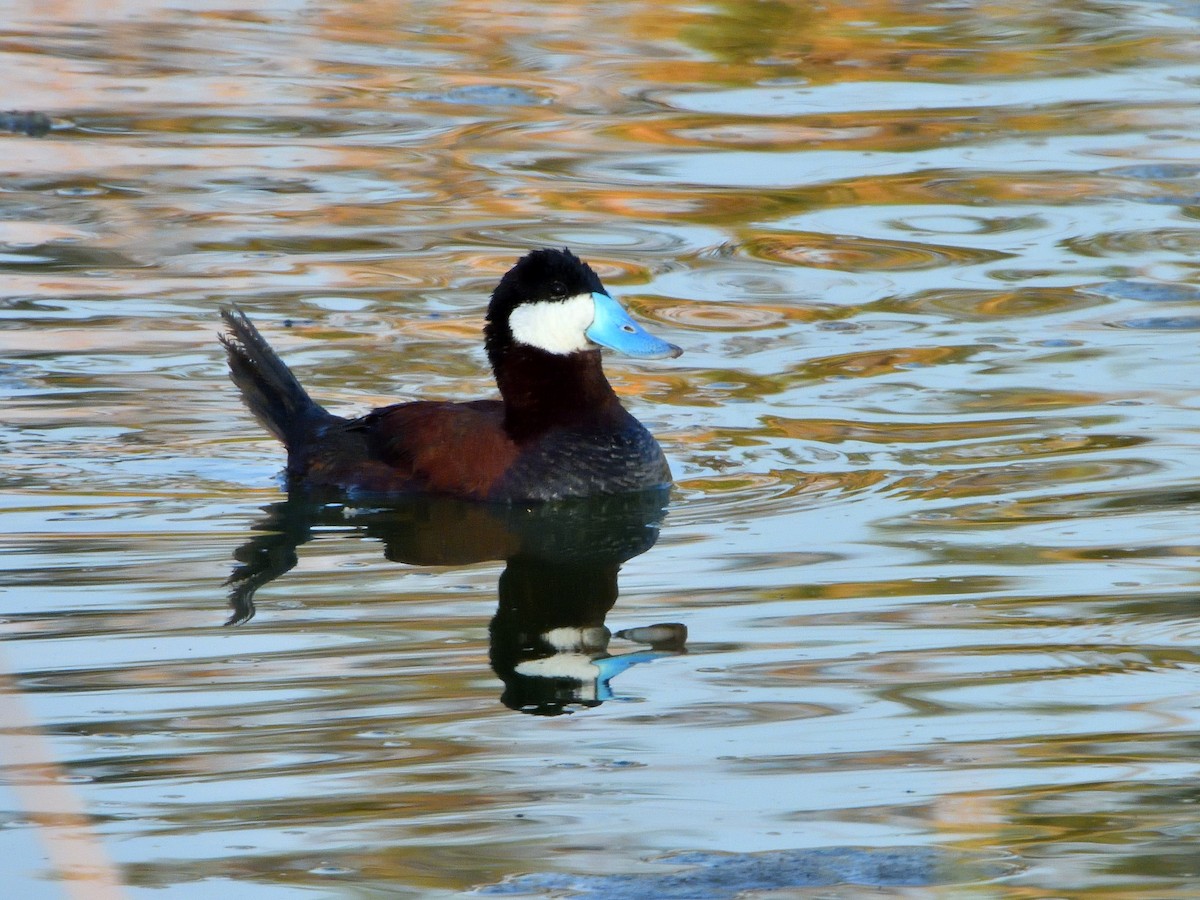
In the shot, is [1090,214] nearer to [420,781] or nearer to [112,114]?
[112,114]

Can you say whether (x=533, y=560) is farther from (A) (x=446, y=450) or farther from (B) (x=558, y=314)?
(B) (x=558, y=314)

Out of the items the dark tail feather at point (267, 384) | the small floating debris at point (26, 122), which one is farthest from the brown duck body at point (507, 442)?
the small floating debris at point (26, 122)

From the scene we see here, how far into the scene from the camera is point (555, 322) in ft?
23.1

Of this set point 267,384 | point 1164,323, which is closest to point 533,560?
point 267,384

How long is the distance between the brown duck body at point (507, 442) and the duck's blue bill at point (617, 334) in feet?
0.31

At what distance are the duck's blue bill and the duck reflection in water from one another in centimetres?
47

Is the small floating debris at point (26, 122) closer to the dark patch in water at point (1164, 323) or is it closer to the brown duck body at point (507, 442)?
the brown duck body at point (507, 442)

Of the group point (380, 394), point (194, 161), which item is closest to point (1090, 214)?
point (380, 394)

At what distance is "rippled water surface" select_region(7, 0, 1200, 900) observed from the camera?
4.04 metres

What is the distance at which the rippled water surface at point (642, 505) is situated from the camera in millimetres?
4043

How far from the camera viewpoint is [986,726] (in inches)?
180

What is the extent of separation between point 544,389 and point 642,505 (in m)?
0.54

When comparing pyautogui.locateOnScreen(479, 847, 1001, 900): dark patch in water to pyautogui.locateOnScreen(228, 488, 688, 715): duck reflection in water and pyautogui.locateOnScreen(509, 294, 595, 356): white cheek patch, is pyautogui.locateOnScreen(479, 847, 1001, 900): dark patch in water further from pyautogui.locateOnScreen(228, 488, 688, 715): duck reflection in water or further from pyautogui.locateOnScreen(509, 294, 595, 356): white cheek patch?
pyautogui.locateOnScreen(509, 294, 595, 356): white cheek patch

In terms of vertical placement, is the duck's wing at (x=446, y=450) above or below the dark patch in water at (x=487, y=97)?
below
